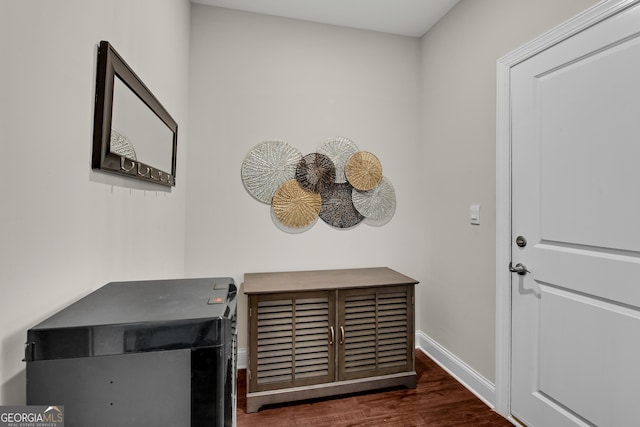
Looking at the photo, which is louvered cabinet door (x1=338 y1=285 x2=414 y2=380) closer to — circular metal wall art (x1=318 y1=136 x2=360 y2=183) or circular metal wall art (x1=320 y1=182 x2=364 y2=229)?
circular metal wall art (x1=320 y1=182 x2=364 y2=229)

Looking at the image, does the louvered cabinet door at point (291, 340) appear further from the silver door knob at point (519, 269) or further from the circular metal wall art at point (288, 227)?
the silver door knob at point (519, 269)

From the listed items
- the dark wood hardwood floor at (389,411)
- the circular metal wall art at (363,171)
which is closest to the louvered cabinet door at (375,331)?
the dark wood hardwood floor at (389,411)

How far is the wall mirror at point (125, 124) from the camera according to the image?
3.21 feet

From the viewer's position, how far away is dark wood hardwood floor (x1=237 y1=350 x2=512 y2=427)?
1.75 m

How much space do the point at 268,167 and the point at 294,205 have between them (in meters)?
0.35

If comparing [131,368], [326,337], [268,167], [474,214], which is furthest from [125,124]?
[474,214]

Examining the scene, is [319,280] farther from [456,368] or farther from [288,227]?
[456,368]

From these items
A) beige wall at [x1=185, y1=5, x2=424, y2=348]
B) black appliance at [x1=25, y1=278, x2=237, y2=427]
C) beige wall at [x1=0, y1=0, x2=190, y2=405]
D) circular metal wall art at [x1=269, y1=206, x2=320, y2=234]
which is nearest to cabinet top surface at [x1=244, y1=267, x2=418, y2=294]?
beige wall at [x1=185, y1=5, x2=424, y2=348]

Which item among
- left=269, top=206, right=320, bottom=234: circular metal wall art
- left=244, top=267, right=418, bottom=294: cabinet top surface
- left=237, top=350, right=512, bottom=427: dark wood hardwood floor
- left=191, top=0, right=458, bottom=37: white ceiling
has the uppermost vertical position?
left=191, top=0, right=458, bottom=37: white ceiling

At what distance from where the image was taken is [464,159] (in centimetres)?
216

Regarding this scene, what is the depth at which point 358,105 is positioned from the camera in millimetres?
2572

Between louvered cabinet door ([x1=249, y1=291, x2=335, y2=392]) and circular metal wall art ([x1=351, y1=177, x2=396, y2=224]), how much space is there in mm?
834

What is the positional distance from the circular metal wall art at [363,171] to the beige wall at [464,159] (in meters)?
0.45

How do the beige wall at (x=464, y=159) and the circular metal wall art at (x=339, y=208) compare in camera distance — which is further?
the circular metal wall art at (x=339, y=208)
